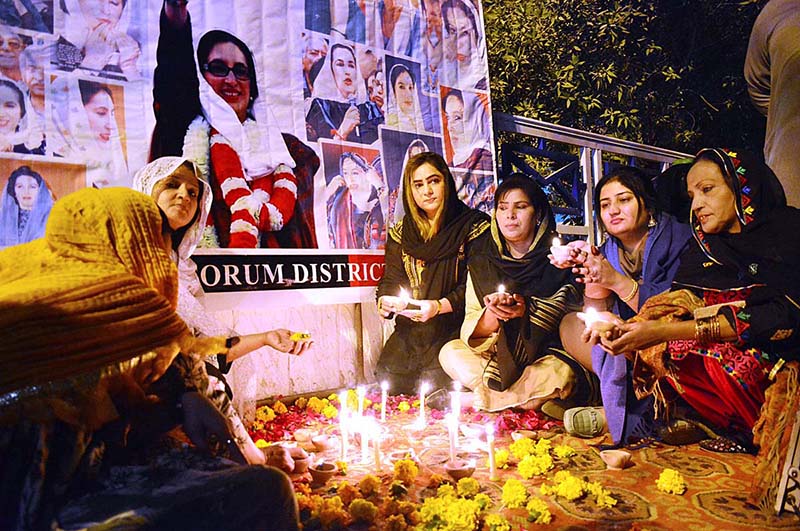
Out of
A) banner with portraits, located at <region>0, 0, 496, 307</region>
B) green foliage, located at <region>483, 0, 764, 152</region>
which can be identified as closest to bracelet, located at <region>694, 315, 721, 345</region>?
banner with portraits, located at <region>0, 0, 496, 307</region>

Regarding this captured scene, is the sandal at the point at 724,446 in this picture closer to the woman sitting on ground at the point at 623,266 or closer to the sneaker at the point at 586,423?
the woman sitting on ground at the point at 623,266

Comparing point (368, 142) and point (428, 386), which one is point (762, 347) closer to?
point (428, 386)

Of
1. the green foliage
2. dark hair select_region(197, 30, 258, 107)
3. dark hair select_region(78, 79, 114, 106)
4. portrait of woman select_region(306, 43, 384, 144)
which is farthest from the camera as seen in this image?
the green foliage

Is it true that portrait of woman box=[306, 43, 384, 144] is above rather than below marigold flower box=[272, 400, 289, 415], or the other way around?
above

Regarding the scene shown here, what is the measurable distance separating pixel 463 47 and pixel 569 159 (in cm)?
207

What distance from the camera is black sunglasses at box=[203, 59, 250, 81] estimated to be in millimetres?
4219

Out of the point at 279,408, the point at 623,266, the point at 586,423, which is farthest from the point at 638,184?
the point at 279,408

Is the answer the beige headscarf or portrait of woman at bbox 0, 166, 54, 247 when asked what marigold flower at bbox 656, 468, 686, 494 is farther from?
portrait of woman at bbox 0, 166, 54, 247

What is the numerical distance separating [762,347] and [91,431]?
2.88 metres

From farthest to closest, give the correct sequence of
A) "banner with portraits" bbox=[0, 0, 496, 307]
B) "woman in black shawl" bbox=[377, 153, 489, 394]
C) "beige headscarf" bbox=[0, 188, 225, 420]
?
"woman in black shawl" bbox=[377, 153, 489, 394]
"banner with portraits" bbox=[0, 0, 496, 307]
"beige headscarf" bbox=[0, 188, 225, 420]

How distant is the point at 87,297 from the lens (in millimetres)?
1931

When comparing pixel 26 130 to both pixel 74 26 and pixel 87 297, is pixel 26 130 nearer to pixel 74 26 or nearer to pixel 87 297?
pixel 74 26

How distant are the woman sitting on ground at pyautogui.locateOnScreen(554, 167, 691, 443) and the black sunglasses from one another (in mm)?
2739

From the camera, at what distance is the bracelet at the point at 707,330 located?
9.20 feet
